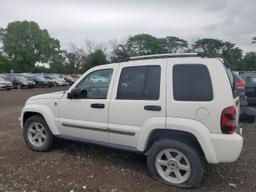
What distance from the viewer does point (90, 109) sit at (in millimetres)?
4016

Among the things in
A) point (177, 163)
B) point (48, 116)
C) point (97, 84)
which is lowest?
point (177, 163)

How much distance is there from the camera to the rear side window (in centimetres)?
316

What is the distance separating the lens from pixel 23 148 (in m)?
4.98

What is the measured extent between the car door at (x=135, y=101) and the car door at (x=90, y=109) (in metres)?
0.15

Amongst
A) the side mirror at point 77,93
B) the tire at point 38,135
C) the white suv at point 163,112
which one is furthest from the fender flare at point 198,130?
the tire at point 38,135

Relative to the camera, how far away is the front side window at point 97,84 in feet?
13.1

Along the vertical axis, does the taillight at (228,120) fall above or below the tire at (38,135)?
above

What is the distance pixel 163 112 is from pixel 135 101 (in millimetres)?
480

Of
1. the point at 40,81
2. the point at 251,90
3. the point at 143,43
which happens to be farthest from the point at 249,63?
the point at 251,90

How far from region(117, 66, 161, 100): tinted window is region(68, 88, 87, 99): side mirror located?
0.71 metres

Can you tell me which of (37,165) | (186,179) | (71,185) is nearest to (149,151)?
(186,179)

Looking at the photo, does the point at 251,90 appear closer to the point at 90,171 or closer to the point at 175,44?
the point at 90,171

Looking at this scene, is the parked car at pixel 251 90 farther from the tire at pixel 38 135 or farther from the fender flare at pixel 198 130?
the tire at pixel 38 135

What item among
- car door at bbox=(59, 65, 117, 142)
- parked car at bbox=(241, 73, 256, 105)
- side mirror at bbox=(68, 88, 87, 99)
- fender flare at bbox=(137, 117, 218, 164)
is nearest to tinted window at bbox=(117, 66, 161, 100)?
car door at bbox=(59, 65, 117, 142)
